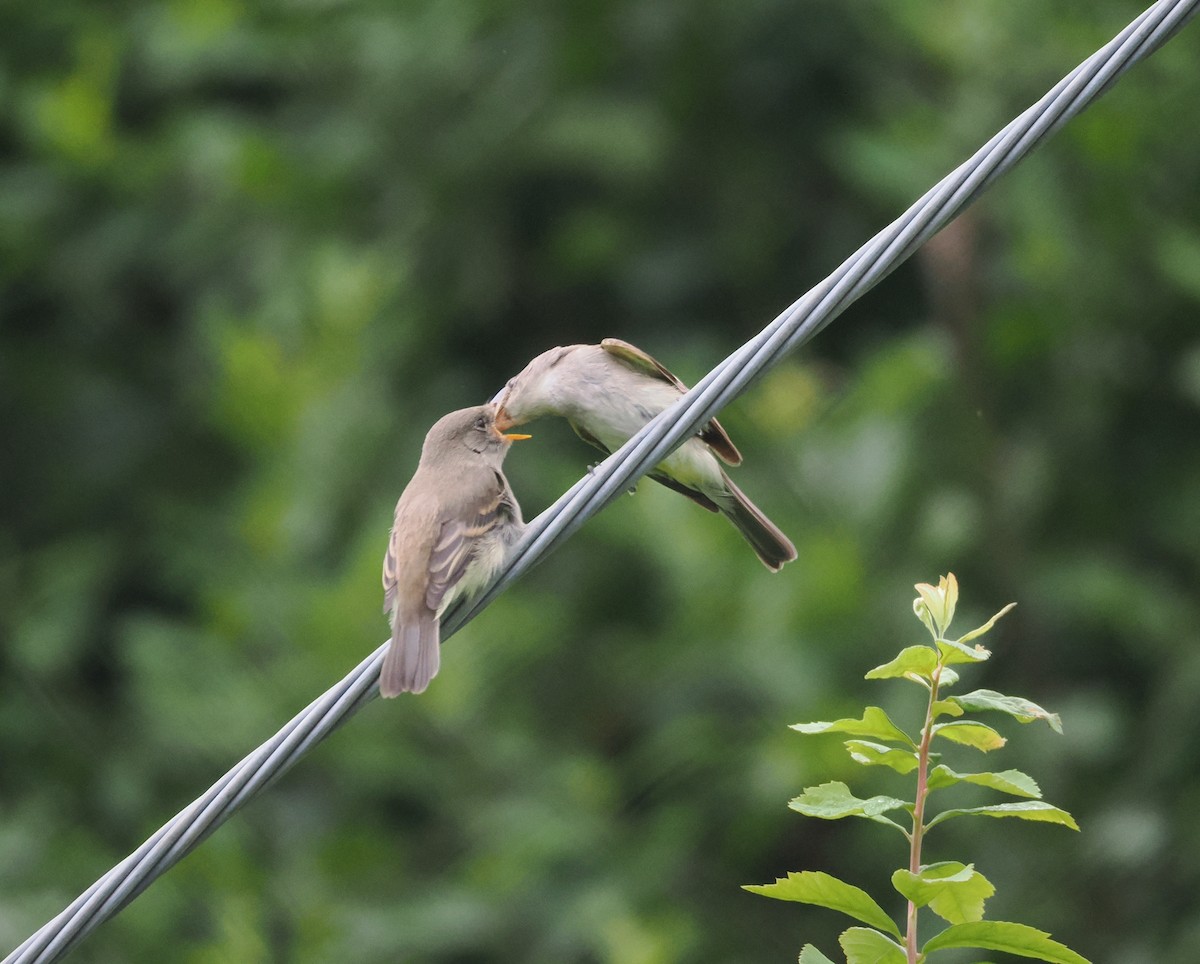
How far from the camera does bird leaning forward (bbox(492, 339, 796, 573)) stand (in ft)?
16.1

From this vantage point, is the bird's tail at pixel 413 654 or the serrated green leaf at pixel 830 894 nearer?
the serrated green leaf at pixel 830 894

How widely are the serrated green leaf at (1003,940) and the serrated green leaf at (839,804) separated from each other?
0.49 feet

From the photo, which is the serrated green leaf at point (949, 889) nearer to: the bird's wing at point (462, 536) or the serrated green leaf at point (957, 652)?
the serrated green leaf at point (957, 652)

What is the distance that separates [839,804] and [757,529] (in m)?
2.98

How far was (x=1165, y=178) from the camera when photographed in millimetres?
7125

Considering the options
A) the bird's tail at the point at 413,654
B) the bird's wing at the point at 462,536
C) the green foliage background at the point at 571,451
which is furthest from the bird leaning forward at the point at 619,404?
the green foliage background at the point at 571,451

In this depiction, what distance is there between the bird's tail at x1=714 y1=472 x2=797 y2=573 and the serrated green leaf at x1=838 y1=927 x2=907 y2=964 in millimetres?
2871

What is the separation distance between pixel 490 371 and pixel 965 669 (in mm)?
3211

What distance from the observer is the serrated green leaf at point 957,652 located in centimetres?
222

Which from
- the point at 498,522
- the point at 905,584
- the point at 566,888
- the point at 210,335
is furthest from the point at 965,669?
the point at 210,335

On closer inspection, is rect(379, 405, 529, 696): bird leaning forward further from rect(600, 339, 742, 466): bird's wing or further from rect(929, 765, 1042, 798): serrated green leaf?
rect(929, 765, 1042, 798): serrated green leaf

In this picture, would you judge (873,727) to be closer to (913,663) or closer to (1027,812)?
(913,663)

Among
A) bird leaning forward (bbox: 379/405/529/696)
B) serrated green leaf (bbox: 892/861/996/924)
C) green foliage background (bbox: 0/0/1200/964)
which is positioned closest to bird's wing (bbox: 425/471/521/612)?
bird leaning forward (bbox: 379/405/529/696)

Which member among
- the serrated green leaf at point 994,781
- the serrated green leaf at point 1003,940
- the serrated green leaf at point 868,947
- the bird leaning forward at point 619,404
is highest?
the serrated green leaf at point 994,781
